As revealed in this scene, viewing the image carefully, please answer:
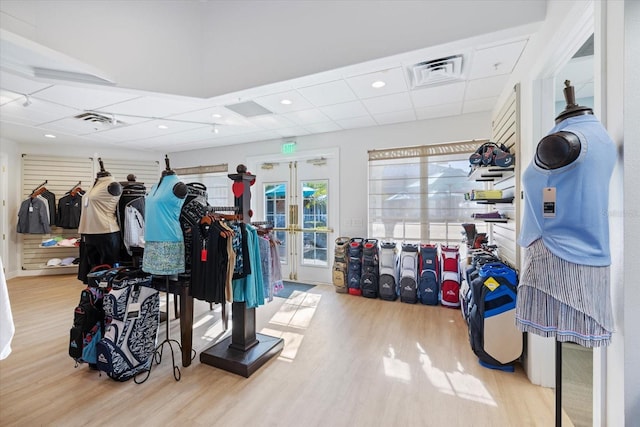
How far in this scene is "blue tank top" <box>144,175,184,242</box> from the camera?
2273 millimetres

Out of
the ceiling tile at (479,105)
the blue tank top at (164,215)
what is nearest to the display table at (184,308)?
the blue tank top at (164,215)

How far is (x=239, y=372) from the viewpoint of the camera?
2.30 m

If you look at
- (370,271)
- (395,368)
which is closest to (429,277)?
(370,271)

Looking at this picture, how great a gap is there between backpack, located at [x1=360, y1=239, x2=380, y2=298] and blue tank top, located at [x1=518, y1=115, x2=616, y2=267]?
3.15m

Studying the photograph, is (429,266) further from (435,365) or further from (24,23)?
(24,23)

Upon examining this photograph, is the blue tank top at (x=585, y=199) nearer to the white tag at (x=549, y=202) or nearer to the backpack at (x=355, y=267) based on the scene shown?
the white tag at (x=549, y=202)

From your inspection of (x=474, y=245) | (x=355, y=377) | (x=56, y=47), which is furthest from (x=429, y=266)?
(x=56, y=47)

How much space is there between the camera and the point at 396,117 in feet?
13.7

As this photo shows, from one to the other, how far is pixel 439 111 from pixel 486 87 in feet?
2.57

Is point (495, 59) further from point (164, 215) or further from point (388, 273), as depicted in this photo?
point (164, 215)

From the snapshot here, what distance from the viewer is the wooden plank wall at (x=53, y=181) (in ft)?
18.9

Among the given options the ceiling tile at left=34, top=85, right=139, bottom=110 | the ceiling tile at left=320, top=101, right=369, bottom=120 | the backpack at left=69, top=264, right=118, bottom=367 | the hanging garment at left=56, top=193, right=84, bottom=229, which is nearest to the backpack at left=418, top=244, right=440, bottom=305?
the ceiling tile at left=320, top=101, right=369, bottom=120

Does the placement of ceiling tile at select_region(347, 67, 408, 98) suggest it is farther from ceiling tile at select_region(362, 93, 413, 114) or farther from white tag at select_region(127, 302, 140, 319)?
white tag at select_region(127, 302, 140, 319)

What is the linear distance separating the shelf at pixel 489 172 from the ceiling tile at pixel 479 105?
1113mm
